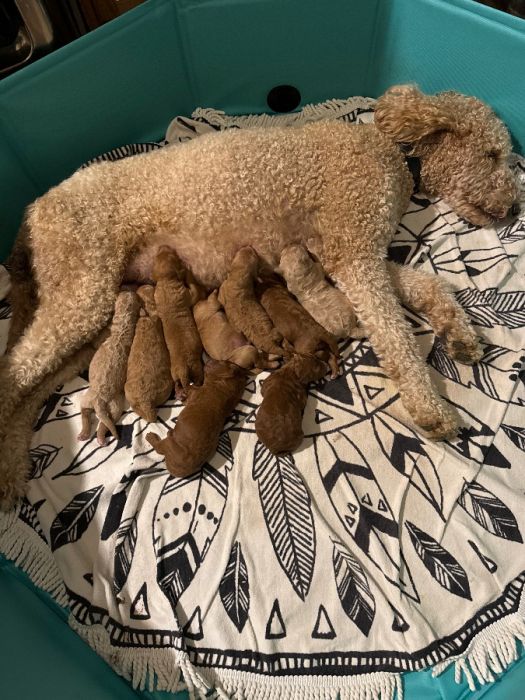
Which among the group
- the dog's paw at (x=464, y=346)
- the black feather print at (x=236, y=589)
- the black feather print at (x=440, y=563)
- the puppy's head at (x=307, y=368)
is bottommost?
the black feather print at (x=440, y=563)

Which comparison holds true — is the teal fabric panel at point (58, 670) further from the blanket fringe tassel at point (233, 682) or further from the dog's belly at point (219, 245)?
the dog's belly at point (219, 245)

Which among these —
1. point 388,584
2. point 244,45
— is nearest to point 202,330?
point 388,584

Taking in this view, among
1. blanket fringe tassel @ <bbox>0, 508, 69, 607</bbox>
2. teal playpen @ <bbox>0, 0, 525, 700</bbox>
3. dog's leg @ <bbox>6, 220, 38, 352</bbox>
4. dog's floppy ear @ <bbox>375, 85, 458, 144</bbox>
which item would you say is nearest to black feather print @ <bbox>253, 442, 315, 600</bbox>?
blanket fringe tassel @ <bbox>0, 508, 69, 607</bbox>

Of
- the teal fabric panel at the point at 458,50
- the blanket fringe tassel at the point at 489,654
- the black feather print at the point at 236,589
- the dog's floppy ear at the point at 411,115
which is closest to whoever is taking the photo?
the blanket fringe tassel at the point at 489,654

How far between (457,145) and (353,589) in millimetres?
1504

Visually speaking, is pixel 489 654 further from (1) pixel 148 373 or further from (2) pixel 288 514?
(1) pixel 148 373

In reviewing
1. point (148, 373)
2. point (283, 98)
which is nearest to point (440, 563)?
point (148, 373)

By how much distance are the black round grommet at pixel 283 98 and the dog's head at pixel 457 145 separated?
0.70 metres

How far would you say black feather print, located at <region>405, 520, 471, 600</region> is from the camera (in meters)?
1.26

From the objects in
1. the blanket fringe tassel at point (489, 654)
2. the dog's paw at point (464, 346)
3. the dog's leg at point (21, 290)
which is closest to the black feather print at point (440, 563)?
the blanket fringe tassel at point (489, 654)

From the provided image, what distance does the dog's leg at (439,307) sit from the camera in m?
1.58

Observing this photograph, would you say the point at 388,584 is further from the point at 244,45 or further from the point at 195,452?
the point at 244,45

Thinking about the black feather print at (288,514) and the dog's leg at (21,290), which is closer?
the black feather print at (288,514)

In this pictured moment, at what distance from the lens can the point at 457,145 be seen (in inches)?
67.0
